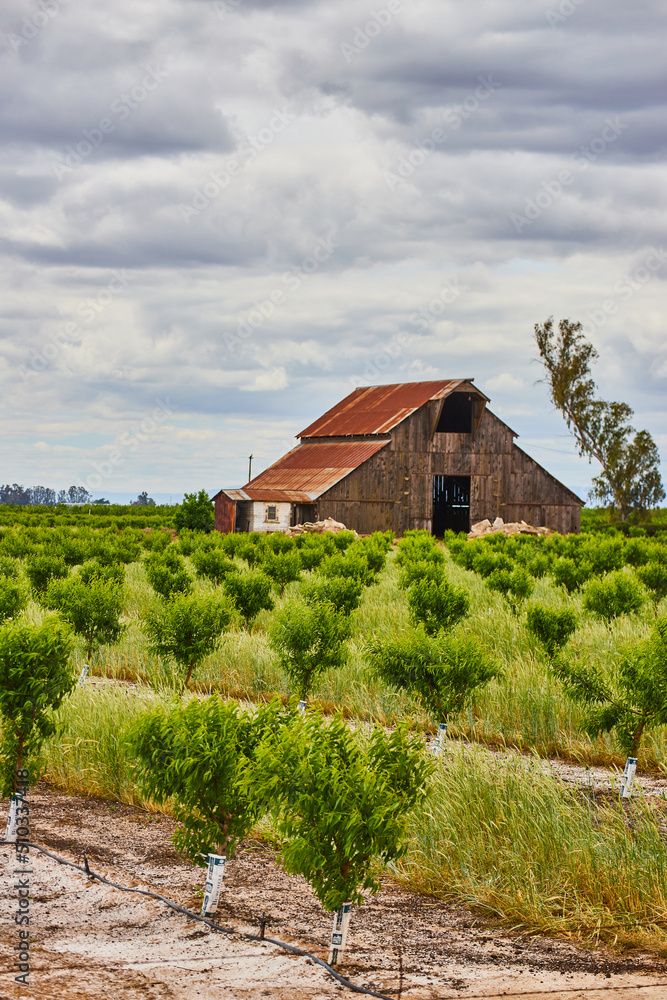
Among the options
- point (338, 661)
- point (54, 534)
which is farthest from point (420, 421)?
point (338, 661)

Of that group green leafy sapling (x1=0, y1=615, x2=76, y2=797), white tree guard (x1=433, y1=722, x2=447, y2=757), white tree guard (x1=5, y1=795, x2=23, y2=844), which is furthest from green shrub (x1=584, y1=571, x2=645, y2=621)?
white tree guard (x1=5, y1=795, x2=23, y2=844)

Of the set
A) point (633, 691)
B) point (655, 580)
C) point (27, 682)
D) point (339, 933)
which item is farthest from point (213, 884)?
point (655, 580)

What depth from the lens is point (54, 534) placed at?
38.4 meters

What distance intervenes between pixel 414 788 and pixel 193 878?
1.93m

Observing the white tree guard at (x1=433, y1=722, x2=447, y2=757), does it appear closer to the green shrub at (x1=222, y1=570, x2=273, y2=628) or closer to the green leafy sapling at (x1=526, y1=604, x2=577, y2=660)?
the green leafy sapling at (x1=526, y1=604, x2=577, y2=660)

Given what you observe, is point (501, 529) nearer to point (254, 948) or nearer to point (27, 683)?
point (27, 683)

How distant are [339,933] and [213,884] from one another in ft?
2.93

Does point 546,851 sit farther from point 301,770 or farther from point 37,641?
point 37,641

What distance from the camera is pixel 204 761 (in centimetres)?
554

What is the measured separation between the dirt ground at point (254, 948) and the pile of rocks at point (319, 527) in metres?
31.1

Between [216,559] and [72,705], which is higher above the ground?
[216,559]

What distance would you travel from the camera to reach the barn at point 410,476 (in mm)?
39438

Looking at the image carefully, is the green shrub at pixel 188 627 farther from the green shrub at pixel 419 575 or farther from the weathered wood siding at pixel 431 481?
the weathered wood siding at pixel 431 481

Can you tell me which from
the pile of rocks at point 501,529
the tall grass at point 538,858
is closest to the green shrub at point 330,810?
the tall grass at point 538,858
